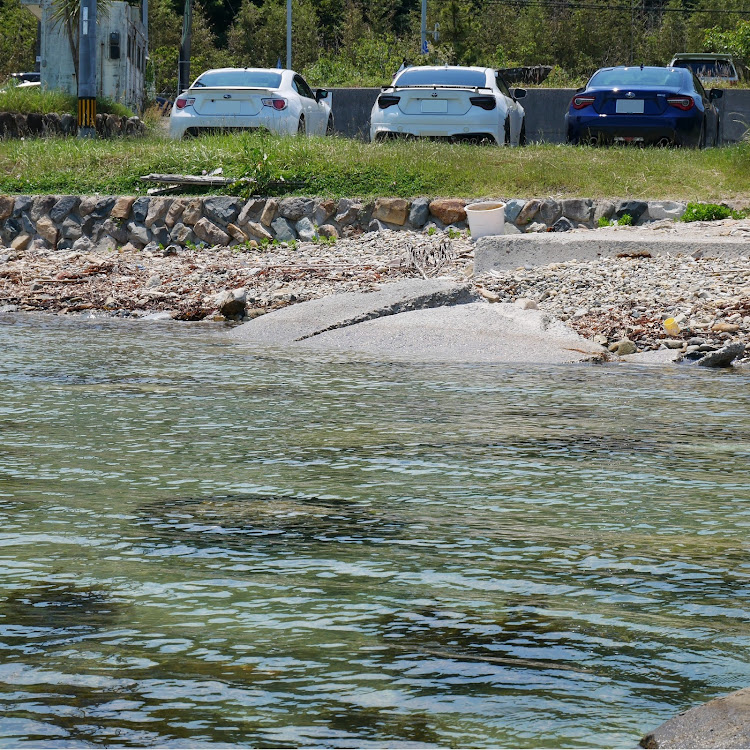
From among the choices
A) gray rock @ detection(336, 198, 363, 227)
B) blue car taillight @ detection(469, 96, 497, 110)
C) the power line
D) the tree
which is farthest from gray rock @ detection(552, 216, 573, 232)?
the tree

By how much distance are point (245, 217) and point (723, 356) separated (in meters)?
7.16

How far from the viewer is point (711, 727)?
2420mm

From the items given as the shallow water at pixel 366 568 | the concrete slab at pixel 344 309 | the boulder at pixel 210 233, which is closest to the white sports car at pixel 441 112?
the boulder at pixel 210 233

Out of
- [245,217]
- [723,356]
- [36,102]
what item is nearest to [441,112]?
[245,217]

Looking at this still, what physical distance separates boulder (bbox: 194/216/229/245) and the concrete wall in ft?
33.1

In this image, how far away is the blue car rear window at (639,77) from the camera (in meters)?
16.7

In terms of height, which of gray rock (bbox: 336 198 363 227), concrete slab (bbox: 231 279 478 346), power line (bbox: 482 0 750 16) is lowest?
concrete slab (bbox: 231 279 478 346)

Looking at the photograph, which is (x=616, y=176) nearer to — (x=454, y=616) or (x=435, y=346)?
(x=435, y=346)

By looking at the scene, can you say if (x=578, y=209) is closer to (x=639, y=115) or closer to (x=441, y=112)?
(x=639, y=115)

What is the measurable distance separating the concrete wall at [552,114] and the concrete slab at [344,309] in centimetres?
1389

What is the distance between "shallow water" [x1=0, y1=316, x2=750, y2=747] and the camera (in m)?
2.69

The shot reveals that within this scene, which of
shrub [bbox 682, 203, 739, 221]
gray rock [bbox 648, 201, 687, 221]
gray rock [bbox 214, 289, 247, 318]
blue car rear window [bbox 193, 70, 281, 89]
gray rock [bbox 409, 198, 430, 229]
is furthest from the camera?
blue car rear window [bbox 193, 70, 281, 89]

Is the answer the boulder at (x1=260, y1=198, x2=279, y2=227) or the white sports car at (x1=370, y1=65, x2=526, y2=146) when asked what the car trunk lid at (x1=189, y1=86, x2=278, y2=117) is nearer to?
the white sports car at (x1=370, y1=65, x2=526, y2=146)

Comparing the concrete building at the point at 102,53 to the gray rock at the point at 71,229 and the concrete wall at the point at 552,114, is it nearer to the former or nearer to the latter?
the concrete wall at the point at 552,114
